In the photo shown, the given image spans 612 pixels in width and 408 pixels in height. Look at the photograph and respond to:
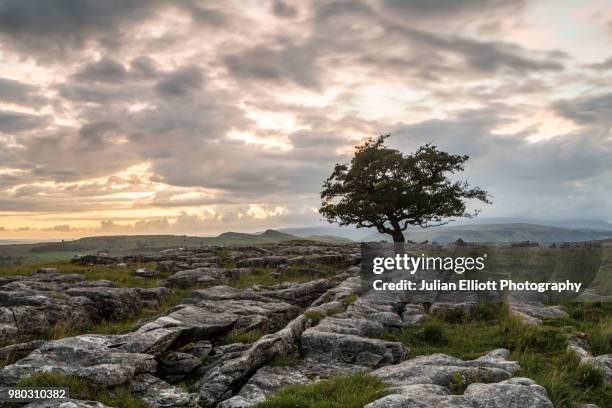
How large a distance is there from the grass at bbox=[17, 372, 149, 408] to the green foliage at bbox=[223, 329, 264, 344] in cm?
590

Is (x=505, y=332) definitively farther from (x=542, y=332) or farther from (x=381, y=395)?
(x=381, y=395)

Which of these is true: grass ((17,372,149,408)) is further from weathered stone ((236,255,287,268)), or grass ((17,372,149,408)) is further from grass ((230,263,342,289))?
weathered stone ((236,255,287,268))

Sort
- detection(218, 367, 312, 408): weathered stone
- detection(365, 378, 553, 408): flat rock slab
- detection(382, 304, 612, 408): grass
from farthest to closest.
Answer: detection(382, 304, 612, 408): grass, detection(218, 367, 312, 408): weathered stone, detection(365, 378, 553, 408): flat rock slab

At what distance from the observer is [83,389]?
11320mm

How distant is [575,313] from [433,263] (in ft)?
31.9

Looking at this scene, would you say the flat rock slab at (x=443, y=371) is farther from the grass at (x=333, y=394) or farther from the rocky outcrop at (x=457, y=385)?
the grass at (x=333, y=394)

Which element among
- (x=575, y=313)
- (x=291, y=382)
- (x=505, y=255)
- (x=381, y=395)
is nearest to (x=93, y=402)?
(x=291, y=382)

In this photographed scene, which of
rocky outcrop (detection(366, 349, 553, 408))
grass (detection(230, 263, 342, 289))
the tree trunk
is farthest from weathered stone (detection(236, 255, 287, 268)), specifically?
rocky outcrop (detection(366, 349, 553, 408))

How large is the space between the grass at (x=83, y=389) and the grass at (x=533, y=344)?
27.6 ft

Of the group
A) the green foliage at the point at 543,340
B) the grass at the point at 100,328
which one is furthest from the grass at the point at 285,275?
the green foliage at the point at 543,340

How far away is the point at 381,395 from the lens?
1069 cm

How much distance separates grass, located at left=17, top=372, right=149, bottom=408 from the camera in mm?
11125

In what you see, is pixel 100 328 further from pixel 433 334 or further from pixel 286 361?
pixel 433 334

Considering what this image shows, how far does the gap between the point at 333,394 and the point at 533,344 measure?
1030 centimetres
